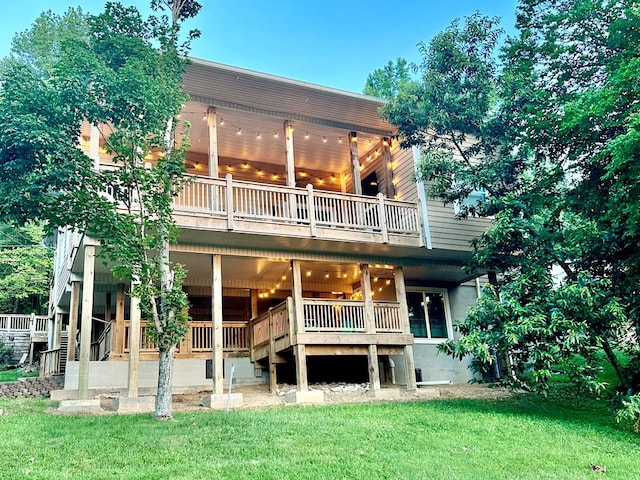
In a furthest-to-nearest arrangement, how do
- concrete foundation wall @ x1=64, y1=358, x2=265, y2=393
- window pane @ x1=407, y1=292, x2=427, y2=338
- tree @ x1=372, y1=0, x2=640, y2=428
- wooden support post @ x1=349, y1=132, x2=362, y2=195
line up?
window pane @ x1=407, y1=292, x2=427, y2=338
wooden support post @ x1=349, y1=132, x2=362, y2=195
concrete foundation wall @ x1=64, y1=358, x2=265, y2=393
tree @ x1=372, y1=0, x2=640, y2=428

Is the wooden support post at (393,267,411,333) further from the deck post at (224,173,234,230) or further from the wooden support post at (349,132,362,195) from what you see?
the deck post at (224,173,234,230)

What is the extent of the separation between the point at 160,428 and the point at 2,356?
18.9 meters

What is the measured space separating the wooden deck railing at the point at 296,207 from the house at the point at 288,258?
0.11 ft

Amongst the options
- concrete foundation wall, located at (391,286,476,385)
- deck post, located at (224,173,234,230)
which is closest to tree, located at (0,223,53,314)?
deck post, located at (224,173,234,230)

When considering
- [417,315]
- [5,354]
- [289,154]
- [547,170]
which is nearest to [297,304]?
[289,154]

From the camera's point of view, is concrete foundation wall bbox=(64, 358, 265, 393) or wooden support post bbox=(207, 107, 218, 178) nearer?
wooden support post bbox=(207, 107, 218, 178)

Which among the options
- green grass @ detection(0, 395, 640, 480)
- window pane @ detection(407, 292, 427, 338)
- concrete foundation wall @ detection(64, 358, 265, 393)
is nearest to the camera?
green grass @ detection(0, 395, 640, 480)

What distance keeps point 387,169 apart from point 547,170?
4.40 metres

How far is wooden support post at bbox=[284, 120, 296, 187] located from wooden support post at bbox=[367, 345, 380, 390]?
4.26m

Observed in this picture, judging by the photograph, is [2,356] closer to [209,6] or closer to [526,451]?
[209,6]

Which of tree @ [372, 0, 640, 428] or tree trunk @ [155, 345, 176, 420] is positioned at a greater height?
tree @ [372, 0, 640, 428]

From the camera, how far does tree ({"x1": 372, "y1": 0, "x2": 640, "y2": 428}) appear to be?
9562mm

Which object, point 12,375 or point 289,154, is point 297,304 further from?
point 12,375

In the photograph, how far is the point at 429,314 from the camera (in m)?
16.3
